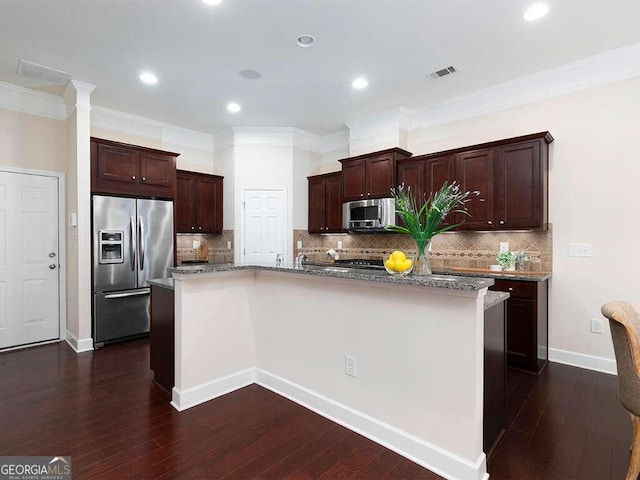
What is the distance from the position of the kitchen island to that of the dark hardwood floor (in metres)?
0.13

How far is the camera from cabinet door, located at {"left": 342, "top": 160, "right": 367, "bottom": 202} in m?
5.05

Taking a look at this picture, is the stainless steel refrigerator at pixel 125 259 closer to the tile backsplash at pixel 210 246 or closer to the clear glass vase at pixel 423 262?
the tile backsplash at pixel 210 246

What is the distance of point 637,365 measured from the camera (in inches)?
63.2

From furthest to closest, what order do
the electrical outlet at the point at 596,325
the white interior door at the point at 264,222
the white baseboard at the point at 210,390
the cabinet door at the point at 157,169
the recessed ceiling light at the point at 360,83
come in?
the white interior door at the point at 264,222 < the cabinet door at the point at 157,169 < the recessed ceiling light at the point at 360,83 < the electrical outlet at the point at 596,325 < the white baseboard at the point at 210,390

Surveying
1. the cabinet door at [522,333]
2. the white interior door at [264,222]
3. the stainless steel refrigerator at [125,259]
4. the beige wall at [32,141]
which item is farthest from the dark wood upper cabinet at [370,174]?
the beige wall at [32,141]

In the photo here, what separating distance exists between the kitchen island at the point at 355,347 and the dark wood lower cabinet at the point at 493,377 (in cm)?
9

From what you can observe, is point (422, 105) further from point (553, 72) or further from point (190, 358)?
point (190, 358)

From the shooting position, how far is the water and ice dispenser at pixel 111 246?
4.23 metres

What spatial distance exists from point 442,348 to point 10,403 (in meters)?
3.24

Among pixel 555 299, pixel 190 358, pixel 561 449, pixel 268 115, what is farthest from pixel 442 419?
pixel 268 115

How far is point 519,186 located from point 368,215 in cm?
193

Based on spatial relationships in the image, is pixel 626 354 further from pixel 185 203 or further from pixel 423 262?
pixel 185 203

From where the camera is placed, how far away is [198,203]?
5688mm

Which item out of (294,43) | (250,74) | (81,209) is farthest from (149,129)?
(294,43)
